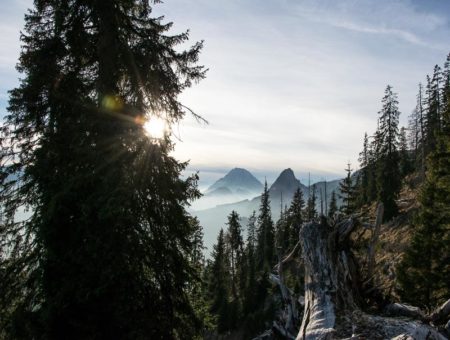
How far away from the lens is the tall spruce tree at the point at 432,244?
16719mm

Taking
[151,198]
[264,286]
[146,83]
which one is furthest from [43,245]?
[264,286]

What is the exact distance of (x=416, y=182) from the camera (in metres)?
53.1

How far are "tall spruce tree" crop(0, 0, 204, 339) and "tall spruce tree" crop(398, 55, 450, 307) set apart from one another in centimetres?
1353

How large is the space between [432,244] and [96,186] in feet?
55.7

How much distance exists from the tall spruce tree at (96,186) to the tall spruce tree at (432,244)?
44.4 ft

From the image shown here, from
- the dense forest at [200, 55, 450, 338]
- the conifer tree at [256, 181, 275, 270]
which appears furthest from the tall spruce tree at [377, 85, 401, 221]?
the conifer tree at [256, 181, 275, 270]

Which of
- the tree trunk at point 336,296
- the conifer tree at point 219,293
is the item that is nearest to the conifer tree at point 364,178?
the conifer tree at point 219,293

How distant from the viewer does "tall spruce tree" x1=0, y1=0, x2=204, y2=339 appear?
7.49m

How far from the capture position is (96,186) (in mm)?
7766

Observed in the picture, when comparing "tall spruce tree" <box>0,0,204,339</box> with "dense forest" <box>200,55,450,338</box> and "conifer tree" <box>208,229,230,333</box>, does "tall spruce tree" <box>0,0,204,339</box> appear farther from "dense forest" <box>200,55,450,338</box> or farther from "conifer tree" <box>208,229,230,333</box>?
"conifer tree" <box>208,229,230,333</box>

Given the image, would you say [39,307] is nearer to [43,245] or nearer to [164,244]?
[43,245]

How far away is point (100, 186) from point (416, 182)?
182 feet

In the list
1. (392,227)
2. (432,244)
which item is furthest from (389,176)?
(432,244)

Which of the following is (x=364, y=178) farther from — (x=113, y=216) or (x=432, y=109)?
(x=113, y=216)
